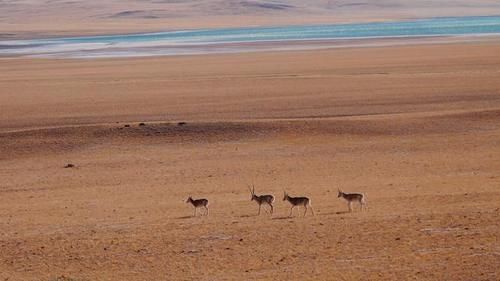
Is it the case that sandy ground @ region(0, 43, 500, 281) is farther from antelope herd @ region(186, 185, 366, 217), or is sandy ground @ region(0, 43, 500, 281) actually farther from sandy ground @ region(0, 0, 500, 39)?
sandy ground @ region(0, 0, 500, 39)

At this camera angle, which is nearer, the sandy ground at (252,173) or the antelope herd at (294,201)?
the sandy ground at (252,173)

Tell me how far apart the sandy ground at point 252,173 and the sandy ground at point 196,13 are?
254 feet

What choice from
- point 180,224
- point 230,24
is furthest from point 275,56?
point 230,24

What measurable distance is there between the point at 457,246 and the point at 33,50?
245 feet

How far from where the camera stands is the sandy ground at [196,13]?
458 ft

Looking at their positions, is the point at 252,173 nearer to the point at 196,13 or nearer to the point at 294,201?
the point at 294,201

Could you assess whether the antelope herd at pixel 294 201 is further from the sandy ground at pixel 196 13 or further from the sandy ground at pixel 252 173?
the sandy ground at pixel 196 13

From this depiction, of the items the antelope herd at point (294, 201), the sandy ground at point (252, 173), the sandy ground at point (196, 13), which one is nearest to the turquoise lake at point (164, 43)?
the sandy ground at point (196, 13)

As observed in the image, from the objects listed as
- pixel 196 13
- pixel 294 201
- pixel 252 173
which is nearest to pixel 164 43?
pixel 252 173

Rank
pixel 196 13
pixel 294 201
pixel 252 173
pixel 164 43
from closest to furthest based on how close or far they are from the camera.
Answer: pixel 294 201, pixel 252 173, pixel 164 43, pixel 196 13

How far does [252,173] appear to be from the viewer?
85.6ft

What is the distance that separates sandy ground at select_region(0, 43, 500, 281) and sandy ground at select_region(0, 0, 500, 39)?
77364 millimetres

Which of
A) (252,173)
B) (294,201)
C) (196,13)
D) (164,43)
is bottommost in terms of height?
(196,13)

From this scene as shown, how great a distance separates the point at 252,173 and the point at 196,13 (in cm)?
14387
